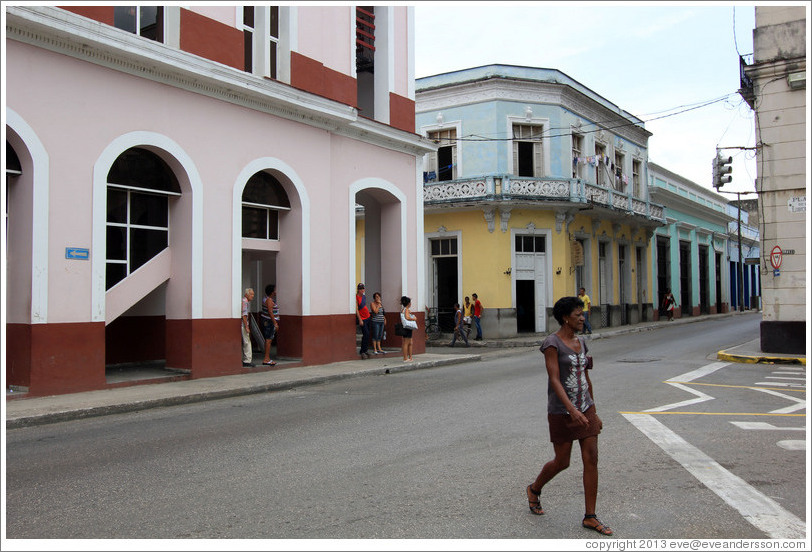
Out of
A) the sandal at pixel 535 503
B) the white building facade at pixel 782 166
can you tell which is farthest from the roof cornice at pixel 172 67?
the sandal at pixel 535 503

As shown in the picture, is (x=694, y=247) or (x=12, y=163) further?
(x=694, y=247)

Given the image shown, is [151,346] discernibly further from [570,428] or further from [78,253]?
[570,428]

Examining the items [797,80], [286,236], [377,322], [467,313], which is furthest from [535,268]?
[286,236]

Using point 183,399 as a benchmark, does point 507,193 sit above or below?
above

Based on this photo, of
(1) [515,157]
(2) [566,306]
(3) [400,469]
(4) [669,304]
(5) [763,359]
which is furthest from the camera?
(4) [669,304]

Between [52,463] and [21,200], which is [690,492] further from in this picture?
[21,200]

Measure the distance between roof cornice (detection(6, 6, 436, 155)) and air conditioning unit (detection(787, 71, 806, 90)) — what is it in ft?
33.2

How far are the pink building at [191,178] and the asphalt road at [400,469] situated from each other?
8.60 feet

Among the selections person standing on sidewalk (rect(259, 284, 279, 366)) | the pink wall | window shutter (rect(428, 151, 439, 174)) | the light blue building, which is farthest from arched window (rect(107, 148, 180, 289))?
the light blue building

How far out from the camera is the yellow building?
25.5 m

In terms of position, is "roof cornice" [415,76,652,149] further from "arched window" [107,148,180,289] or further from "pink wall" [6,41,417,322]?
"arched window" [107,148,180,289]

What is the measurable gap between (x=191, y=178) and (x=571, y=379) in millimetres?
9983

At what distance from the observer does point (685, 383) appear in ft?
39.8

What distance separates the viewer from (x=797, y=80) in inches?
640
